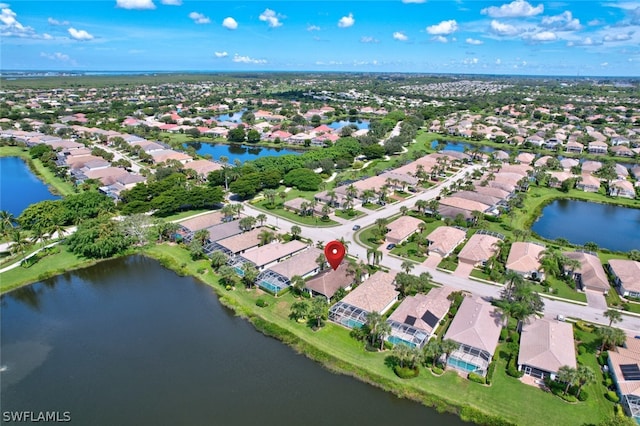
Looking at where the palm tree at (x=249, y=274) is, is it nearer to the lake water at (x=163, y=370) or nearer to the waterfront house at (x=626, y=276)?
the lake water at (x=163, y=370)

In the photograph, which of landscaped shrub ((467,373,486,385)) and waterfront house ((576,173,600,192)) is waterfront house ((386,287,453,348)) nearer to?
landscaped shrub ((467,373,486,385))

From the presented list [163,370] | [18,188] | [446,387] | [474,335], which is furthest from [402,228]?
[18,188]

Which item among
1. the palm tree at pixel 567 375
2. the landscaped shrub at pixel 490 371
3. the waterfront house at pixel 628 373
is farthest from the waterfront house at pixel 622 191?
the landscaped shrub at pixel 490 371

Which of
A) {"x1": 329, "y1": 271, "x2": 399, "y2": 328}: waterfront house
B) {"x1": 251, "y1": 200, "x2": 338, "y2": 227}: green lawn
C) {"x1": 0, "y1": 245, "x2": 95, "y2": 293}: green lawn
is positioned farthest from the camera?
{"x1": 251, "y1": 200, "x2": 338, "y2": 227}: green lawn

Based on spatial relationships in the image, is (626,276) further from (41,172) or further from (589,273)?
(41,172)

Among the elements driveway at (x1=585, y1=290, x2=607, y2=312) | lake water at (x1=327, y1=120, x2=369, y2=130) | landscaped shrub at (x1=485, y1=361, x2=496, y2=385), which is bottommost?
landscaped shrub at (x1=485, y1=361, x2=496, y2=385)

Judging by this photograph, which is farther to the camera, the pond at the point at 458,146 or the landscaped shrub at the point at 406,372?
the pond at the point at 458,146

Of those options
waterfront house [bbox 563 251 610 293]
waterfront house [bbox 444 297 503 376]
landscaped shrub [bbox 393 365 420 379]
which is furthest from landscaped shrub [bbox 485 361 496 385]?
waterfront house [bbox 563 251 610 293]
